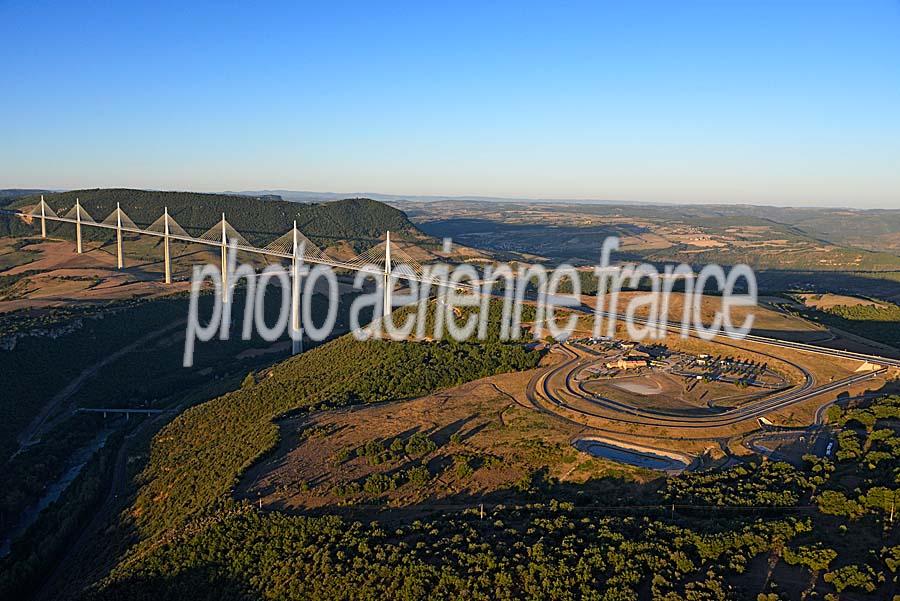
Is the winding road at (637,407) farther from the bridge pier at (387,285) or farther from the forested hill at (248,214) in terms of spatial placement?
the forested hill at (248,214)

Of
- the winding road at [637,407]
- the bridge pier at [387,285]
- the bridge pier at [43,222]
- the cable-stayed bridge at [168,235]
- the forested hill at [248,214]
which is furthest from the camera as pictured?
the forested hill at [248,214]

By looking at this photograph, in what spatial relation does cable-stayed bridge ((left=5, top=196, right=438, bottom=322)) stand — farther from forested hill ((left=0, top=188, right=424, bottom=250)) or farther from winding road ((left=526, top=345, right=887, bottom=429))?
winding road ((left=526, top=345, right=887, bottom=429))

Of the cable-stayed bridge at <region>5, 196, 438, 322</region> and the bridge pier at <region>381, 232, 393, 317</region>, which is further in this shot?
the cable-stayed bridge at <region>5, 196, 438, 322</region>

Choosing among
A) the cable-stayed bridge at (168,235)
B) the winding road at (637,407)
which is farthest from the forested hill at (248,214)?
the winding road at (637,407)

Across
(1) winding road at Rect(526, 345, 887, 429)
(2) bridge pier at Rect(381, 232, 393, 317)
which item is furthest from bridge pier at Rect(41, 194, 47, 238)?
(1) winding road at Rect(526, 345, 887, 429)

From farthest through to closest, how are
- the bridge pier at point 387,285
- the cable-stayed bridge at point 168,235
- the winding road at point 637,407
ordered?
the cable-stayed bridge at point 168,235, the bridge pier at point 387,285, the winding road at point 637,407

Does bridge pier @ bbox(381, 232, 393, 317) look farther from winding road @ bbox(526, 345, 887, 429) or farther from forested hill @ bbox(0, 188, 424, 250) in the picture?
forested hill @ bbox(0, 188, 424, 250)

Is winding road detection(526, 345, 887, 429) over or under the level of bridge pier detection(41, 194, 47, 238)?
under

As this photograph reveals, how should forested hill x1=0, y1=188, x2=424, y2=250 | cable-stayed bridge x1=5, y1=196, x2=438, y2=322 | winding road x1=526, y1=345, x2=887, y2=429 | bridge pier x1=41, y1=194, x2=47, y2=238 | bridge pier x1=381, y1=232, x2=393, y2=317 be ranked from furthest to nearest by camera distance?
forested hill x1=0, y1=188, x2=424, y2=250 → bridge pier x1=41, y1=194, x2=47, y2=238 → cable-stayed bridge x1=5, y1=196, x2=438, y2=322 → bridge pier x1=381, y1=232, x2=393, y2=317 → winding road x1=526, y1=345, x2=887, y2=429

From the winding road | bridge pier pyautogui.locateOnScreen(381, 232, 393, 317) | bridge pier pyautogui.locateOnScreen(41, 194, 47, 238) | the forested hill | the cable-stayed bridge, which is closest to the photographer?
the winding road
